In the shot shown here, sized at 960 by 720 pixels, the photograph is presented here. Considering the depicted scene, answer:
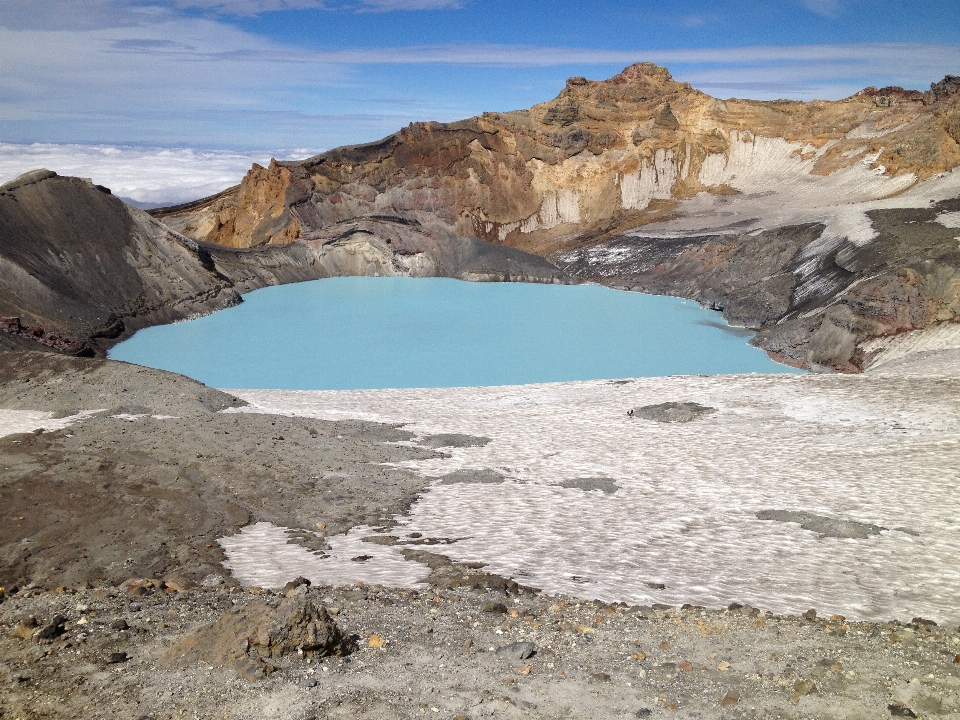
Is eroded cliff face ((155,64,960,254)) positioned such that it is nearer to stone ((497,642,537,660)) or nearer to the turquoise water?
the turquoise water

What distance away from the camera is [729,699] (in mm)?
7121

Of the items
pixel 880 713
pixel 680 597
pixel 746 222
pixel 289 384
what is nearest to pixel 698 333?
pixel 746 222

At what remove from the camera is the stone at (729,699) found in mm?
7066

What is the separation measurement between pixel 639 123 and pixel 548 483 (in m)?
53.8

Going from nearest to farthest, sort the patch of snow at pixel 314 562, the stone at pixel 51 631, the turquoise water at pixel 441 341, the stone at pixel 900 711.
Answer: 1. the stone at pixel 900 711
2. the stone at pixel 51 631
3. the patch of snow at pixel 314 562
4. the turquoise water at pixel 441 341

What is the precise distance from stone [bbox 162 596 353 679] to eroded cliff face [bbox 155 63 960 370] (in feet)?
131

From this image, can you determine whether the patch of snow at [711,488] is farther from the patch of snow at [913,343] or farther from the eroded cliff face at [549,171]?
the eroded cliff face at [549,171]

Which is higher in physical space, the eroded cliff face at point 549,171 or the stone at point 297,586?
the eroded cliff face at point 549,171

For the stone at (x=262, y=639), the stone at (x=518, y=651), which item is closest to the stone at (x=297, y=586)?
the stone at (x=262, y=639)

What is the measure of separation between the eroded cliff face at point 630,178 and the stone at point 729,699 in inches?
1562

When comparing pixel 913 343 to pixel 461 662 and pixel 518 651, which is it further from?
pixel 461 662

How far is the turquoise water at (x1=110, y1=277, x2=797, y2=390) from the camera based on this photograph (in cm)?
3072

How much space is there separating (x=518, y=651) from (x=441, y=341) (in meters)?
29.0

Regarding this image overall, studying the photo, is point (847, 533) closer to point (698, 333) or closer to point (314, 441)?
point (314, 441)
